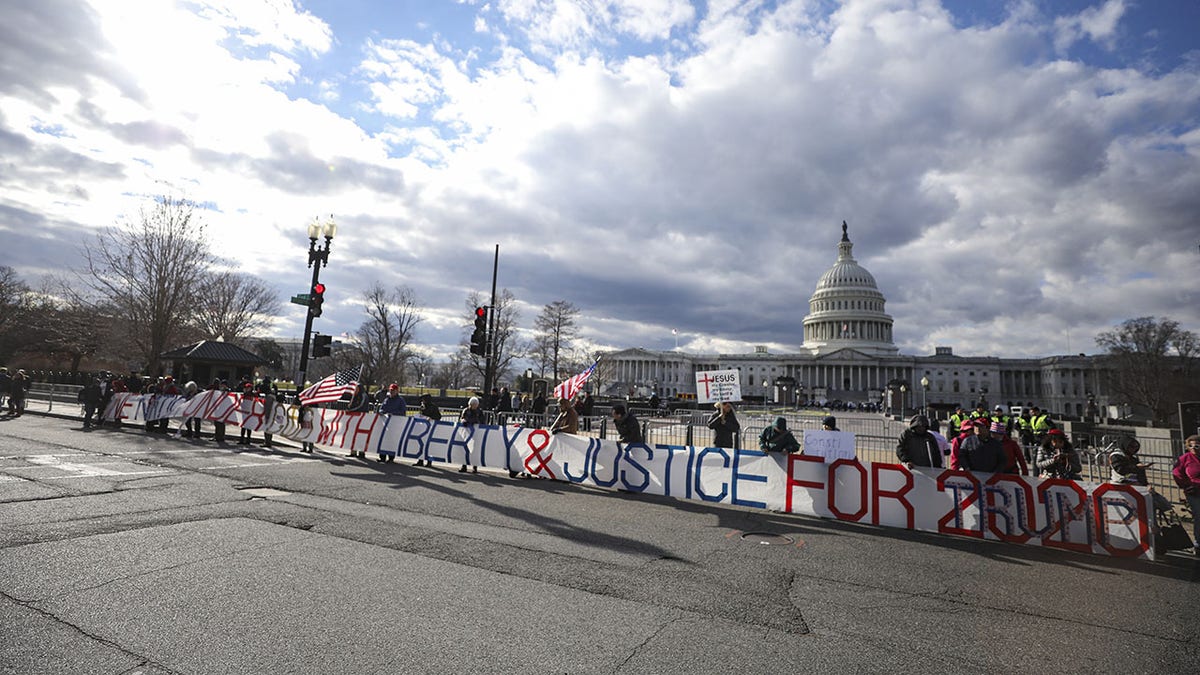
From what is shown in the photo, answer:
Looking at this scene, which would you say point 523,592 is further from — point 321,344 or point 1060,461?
point 321,344

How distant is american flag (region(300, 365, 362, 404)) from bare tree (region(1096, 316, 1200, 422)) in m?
77.7

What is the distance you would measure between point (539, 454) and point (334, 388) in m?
7.40

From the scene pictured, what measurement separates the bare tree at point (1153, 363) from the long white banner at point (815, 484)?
238ft

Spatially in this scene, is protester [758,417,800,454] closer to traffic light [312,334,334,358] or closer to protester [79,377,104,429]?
traffic light [312,334,334,358]

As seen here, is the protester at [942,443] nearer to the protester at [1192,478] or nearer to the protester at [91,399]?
the protester at [1192,478]

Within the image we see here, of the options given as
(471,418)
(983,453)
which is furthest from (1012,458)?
(471,418)

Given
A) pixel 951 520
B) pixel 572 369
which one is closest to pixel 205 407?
pixel 951 520

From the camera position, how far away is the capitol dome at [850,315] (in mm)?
140125

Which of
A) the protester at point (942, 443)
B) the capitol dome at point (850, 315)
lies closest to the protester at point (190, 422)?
the protester at point (942, 443)

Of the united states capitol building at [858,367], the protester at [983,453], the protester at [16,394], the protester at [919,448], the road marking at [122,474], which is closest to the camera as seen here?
the protester at [983,453]

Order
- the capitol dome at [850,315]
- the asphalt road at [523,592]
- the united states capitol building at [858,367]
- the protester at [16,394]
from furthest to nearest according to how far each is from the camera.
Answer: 1. the capitol dome at [850,315]
2. the united states capitol building at [858,367]
3. the protester at [16,394]
4. the asphalt road at [523,592]

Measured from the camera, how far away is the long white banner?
8758 mm

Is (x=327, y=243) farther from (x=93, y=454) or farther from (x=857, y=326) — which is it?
(x=857, y=326)

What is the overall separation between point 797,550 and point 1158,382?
263 ft
